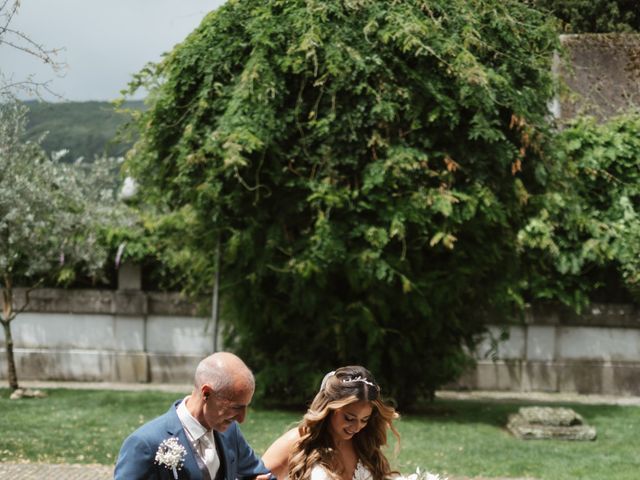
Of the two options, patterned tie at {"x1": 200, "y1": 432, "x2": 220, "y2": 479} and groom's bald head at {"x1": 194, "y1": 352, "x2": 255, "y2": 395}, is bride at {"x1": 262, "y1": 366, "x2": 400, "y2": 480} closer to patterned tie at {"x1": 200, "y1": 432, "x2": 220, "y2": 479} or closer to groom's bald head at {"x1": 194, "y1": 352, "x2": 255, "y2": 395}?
patterned tie at {"x1": 200, "y1": 432, "x2": 220, "y2": 479}

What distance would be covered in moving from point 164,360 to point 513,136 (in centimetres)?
702

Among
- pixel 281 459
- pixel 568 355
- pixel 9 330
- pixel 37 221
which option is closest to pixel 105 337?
pixel 9 330

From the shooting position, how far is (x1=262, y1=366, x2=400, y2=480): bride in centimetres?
550

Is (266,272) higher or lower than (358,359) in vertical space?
higher

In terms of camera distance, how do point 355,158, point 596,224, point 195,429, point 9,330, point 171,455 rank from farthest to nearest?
point 596,224 < point 9,330 < point 355,158 < point 195,429 < point 171,455

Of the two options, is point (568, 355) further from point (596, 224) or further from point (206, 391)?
point (206, 391)

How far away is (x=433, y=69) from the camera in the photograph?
13062mm

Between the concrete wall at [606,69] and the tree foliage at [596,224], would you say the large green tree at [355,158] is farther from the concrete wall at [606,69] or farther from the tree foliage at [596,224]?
the concrete wall at [606,69]

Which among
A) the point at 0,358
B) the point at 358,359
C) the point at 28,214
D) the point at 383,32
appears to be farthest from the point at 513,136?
the point at 0,358

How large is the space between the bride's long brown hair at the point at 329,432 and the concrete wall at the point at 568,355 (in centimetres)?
1105

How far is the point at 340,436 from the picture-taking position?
222 inches

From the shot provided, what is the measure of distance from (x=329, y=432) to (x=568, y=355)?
11.6 metres

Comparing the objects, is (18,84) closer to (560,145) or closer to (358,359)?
(358,359)

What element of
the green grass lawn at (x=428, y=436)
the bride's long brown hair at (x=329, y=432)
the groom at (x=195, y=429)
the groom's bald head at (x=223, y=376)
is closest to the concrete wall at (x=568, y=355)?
the green grass lawn at (x=428, y=436)
